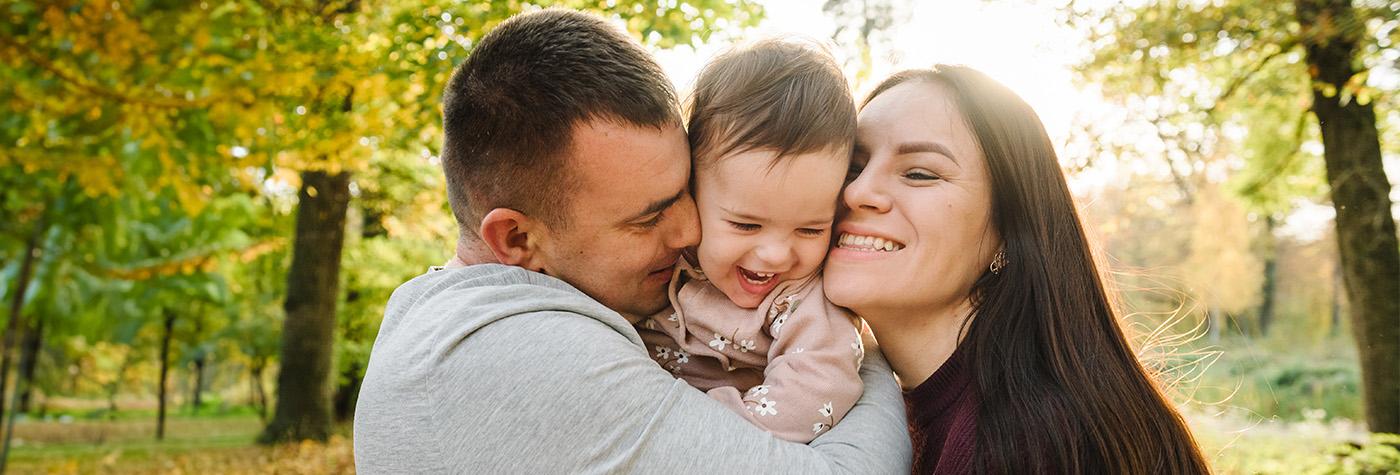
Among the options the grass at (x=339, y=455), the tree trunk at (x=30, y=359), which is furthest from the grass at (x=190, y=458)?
the tree trunk at (x=30, y=359)

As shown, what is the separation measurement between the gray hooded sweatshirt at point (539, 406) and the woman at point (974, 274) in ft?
1.68

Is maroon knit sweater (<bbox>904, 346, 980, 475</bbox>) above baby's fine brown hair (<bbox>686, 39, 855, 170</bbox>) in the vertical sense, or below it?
below

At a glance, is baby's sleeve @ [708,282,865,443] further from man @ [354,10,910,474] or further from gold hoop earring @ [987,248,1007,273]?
gold hoop earring @ [987,248,1007,273]

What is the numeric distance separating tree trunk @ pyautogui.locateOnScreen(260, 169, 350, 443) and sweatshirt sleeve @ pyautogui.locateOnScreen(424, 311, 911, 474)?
37.7 feet

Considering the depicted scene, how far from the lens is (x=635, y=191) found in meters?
2.28

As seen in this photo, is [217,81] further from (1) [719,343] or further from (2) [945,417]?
(2) [945,417]

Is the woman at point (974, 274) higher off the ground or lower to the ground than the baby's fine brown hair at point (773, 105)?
lower

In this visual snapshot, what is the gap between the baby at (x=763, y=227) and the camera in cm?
236

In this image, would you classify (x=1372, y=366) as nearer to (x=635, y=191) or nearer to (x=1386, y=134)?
(x=1386, y=134)

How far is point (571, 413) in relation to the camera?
1799 mm

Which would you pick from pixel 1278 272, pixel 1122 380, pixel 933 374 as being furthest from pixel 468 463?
pixel 1278 272

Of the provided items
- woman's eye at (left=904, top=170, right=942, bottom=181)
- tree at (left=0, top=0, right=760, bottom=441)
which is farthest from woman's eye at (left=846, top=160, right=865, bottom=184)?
tree at (left=0, top=0, right=760, bottom=441)

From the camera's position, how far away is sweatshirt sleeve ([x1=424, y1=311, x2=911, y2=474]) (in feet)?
5.89

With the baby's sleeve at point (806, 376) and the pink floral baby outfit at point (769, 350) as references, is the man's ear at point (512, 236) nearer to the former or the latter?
the pink floral baby outfit at point (769, 350)
